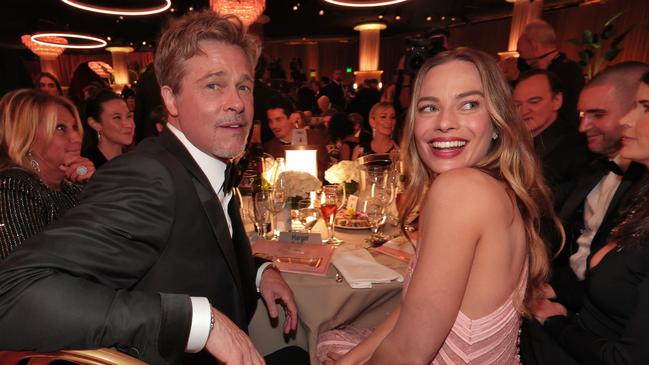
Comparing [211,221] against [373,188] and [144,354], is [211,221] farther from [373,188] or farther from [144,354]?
[373,188]

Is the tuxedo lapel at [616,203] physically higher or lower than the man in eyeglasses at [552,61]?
lower

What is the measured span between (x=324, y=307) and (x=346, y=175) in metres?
1.14

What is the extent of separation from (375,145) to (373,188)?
213cm

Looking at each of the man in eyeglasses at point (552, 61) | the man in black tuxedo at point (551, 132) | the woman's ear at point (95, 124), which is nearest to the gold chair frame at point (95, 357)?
the man in black tuxedo at point (551, 132)

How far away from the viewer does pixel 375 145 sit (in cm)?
434

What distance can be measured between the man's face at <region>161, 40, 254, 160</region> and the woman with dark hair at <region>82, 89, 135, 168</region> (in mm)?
2516

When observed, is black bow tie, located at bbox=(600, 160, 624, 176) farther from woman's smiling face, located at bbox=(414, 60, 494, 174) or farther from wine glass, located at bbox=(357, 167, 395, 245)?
woman's smiling face, located at bbox=(414, 60, 494, 174)

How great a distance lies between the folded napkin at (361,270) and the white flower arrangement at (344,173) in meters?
0.78

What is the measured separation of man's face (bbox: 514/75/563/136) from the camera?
117 inches

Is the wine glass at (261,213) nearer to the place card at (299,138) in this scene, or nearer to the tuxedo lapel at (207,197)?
the tuxedo lapel at (207,197)

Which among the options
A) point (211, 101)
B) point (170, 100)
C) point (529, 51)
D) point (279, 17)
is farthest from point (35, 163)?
point (279, 17)

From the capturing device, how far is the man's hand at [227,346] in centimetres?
101

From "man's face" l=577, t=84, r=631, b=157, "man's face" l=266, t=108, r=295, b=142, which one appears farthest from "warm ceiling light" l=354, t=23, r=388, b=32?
"man's face" l=577, t=84, r=631, b=157

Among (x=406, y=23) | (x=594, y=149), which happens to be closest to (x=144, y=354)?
(x=594, y=149)
